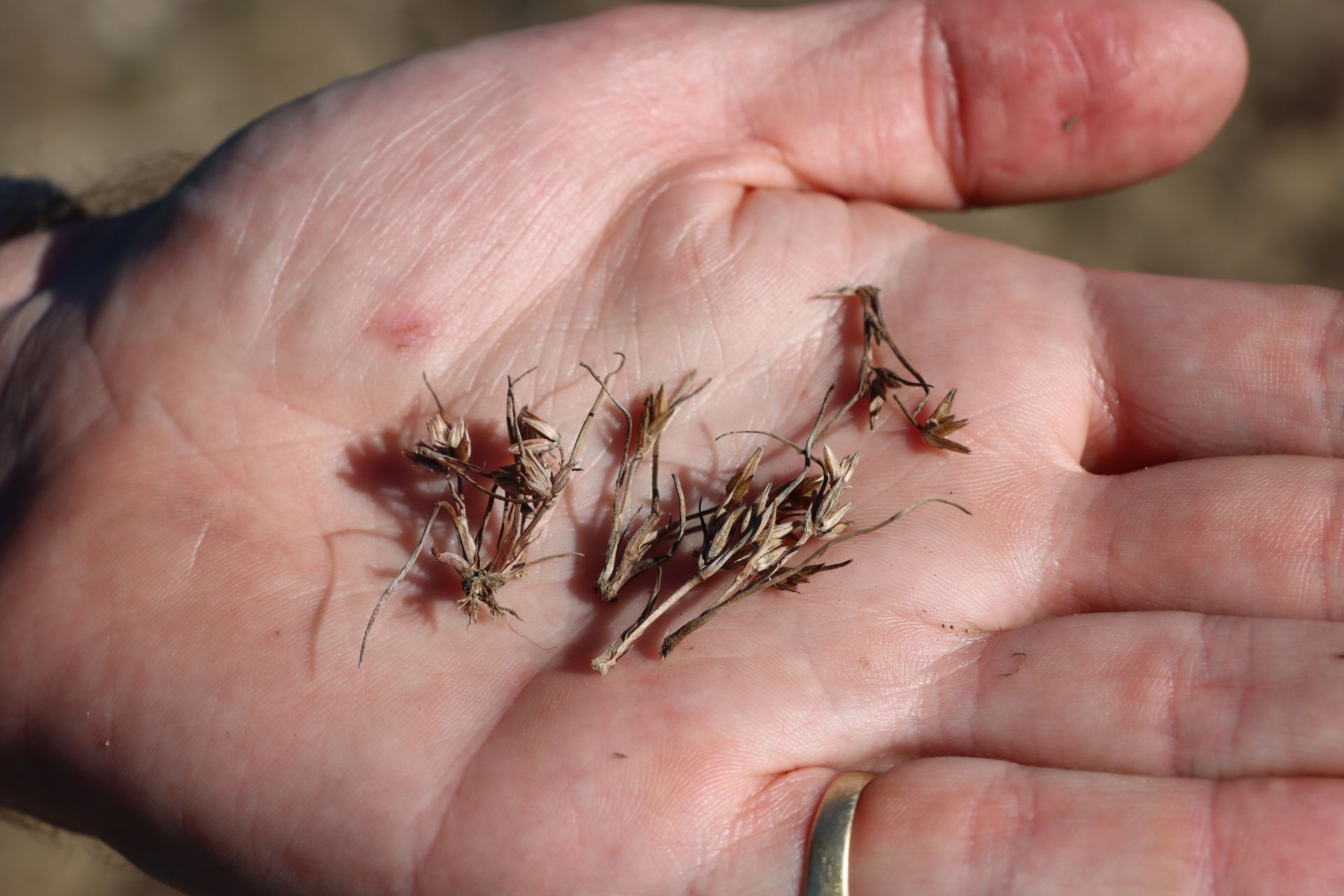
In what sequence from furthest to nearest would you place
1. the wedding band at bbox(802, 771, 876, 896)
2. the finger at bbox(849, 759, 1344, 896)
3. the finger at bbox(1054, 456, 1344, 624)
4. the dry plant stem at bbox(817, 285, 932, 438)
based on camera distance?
the dry plant stem at bbox(817, 285, 932, 438) → the finger at bbox(1054, 456, 1344, 624) → the wedding band at bbox(802, 771, 876, 896) → the finger at bbox(849, 759, 1344, 896)

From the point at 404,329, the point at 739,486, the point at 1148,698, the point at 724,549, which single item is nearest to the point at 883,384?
the point at 739,486

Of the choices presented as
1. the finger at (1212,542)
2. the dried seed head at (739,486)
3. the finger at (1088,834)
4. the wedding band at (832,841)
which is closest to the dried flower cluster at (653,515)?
the dried seed head at (739,486)

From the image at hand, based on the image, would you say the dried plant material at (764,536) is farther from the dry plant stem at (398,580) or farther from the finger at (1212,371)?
the finger at (1212,371)

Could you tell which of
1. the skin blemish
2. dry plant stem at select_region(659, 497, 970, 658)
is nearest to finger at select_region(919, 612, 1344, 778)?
dry plant stem at select_region(659, 497, 970, 658)

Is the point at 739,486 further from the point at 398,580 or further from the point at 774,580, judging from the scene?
the point at 398,580

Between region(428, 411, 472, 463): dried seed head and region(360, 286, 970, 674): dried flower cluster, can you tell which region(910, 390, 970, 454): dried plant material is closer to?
region(360, 286, 970, 674): dried flower cluster
